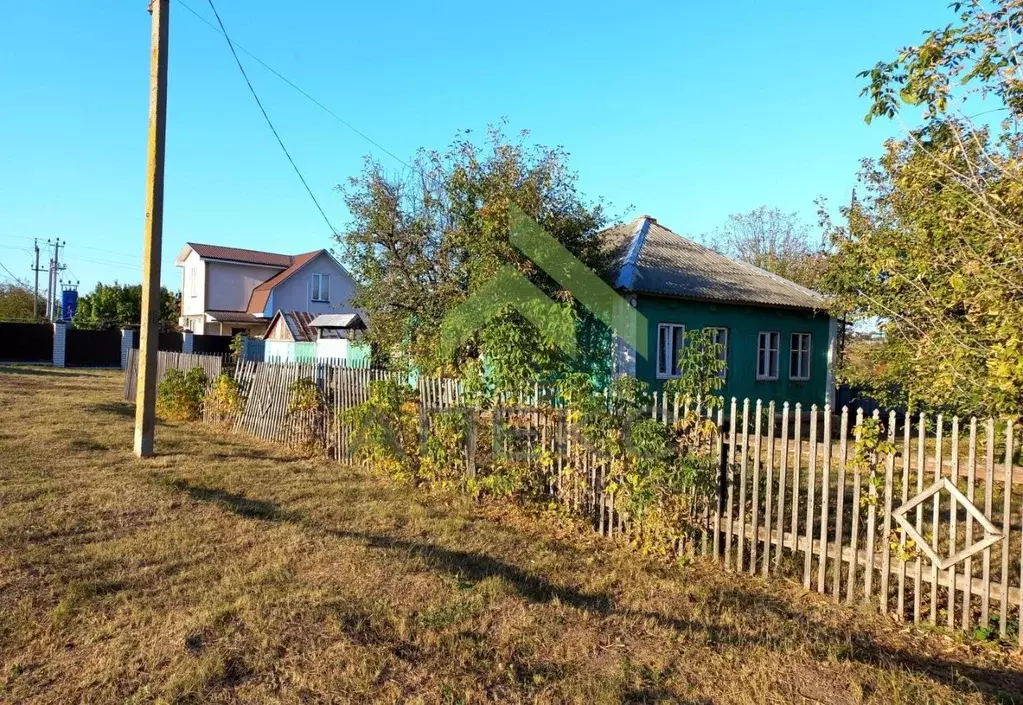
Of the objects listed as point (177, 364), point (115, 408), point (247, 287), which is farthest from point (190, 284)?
point (115, 408)

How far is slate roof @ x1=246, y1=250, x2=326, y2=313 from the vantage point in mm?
36312

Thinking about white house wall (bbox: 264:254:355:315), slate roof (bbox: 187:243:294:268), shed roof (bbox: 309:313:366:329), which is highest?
slate roof (bbox: 187:243:294:268)

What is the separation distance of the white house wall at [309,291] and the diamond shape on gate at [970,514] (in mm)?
32868

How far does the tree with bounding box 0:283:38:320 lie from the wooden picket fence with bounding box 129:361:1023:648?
51577 mm

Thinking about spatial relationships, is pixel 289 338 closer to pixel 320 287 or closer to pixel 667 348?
pixel 320 287

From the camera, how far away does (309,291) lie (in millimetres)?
37594

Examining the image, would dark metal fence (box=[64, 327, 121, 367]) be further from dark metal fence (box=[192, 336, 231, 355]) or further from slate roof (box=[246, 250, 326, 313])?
slate roof (box=[246, 250, 326, 313])

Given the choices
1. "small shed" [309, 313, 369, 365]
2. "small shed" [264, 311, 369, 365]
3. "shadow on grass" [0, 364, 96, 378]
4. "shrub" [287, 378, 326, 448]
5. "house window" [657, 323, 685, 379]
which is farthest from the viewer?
"shadow on grass" [0, 364, 96, 378]

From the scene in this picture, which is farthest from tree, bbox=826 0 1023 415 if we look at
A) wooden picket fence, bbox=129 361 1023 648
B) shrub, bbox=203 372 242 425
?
shrub, bbox=203 372 242 425


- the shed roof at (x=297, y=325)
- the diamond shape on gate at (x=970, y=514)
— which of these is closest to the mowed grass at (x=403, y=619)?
the diamond shape on gate at (x=970, y=514)

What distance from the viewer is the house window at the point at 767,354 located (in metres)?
16.3

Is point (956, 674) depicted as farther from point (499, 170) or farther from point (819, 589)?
point (499, 170)

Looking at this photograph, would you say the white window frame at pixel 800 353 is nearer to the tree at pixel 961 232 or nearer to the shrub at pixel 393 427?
the tree at pixel 961 232

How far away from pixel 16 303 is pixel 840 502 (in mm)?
59932
